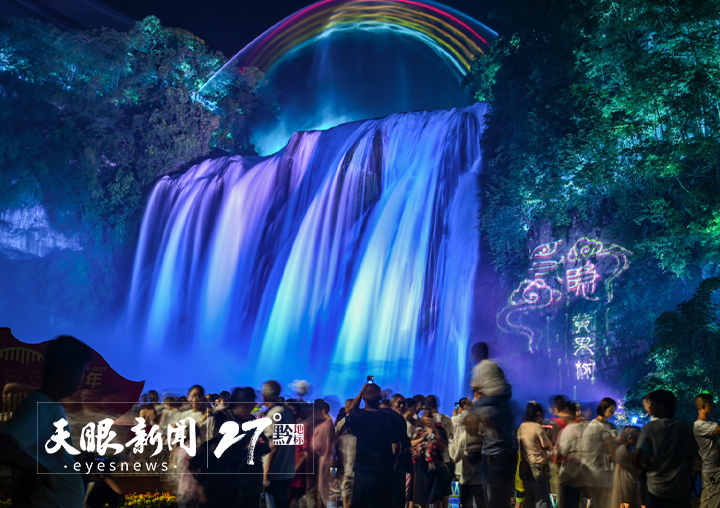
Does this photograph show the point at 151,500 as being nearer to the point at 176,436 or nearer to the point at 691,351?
the point at 176,436

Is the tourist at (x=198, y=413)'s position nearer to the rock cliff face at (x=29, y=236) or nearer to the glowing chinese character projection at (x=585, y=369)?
the glowing chinese character projection at (x=585, y=369)

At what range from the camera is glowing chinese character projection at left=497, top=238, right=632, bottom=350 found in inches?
562

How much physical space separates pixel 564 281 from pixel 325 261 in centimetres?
825

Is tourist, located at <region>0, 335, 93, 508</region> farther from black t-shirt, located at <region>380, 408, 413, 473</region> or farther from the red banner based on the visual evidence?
the red banner

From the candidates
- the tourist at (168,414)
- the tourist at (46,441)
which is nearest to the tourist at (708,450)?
the tourist at (168,414)

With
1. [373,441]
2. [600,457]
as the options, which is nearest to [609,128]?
[600,457]

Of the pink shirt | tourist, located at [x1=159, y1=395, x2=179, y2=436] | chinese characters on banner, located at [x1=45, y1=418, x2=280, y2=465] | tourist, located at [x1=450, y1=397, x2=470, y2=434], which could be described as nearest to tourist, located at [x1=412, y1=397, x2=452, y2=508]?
tourist, located at [x1=450, y1=397, x2=470, y2=434]

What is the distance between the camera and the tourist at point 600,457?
5602mm

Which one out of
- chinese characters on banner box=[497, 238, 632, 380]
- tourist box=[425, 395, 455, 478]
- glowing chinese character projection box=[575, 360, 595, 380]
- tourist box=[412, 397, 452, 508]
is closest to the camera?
tourist box=[412, 397, 452, 508]

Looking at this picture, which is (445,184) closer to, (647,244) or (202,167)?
(647,244)

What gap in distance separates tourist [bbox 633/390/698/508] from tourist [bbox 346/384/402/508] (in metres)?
2.15

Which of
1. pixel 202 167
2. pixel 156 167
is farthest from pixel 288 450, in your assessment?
pixel 156 167

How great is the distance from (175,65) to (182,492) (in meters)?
29.6

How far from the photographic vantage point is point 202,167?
2766 cm
